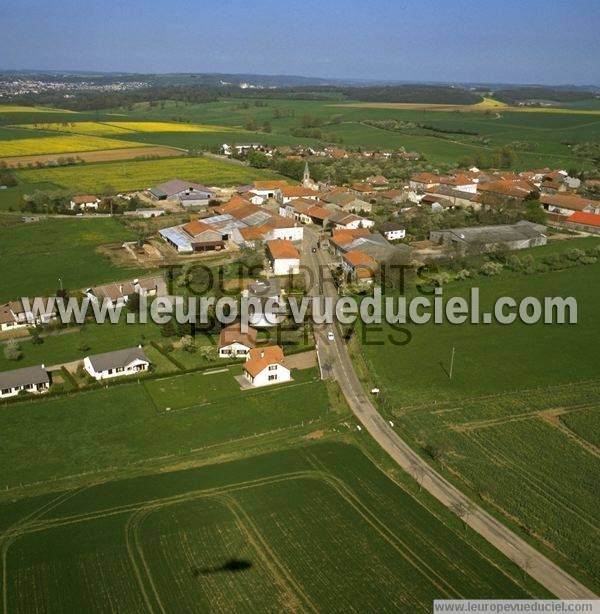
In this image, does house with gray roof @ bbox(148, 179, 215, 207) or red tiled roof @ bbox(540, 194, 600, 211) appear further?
house with gray roof @ bbox(148, 179, 215, 207)

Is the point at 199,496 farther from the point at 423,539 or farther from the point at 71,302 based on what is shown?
the point at 71,302

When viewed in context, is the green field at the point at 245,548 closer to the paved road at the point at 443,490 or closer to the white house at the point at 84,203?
the paved road at the point at 443,490

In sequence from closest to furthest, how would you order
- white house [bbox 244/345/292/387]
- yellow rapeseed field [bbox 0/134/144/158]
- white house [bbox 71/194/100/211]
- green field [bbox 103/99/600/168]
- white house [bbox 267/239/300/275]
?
white house [bbox 244/345/292/387], white house [bbox 267/239/300/275], white house [bbox 71/194/100/211], yellow rapeseed field [bbox 0/134/144/158], green field [bbox 103/99/600/168]

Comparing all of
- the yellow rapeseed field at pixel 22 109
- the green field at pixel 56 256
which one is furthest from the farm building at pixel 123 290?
Answer: the yellow rapeseed field at pixel 22 109

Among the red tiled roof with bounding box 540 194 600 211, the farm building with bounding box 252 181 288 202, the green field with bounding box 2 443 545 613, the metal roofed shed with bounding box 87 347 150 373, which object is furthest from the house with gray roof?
the green field with bounding box 2 443 545 613

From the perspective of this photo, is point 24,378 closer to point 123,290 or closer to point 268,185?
point 123,290

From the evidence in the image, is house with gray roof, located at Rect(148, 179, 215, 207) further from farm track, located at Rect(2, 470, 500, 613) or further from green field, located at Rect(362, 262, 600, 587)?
farm track, located at Rect(2, 470, 500, 613)
